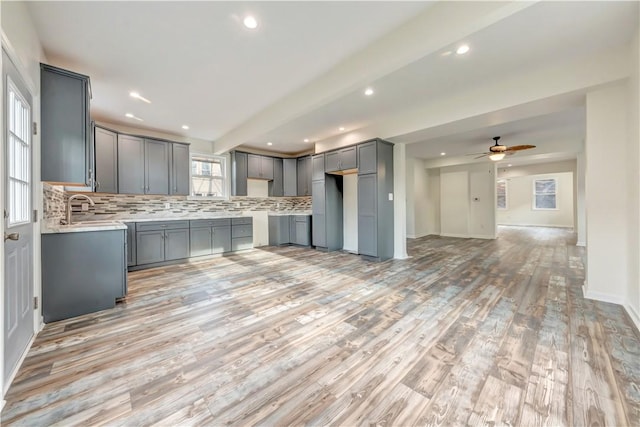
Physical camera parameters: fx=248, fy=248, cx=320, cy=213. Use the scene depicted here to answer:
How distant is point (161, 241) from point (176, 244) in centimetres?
26

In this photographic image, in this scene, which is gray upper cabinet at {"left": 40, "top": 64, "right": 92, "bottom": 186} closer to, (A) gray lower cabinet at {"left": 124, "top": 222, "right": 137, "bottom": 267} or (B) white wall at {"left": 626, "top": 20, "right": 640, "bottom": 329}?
(A) gray lower cabinet at {"left": 124, "top": 222, "right": 137, "bottom": 267}

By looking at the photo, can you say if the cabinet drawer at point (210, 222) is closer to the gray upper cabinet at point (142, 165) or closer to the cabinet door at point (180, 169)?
the cabinet door at point (180, 169)

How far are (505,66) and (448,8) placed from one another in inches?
56.4

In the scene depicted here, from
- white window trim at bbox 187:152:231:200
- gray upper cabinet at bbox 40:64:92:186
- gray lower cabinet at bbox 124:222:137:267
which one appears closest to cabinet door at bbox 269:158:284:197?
white window trim at bbox 187:152:231:200

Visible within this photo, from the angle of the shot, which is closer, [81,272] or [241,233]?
[81,272]

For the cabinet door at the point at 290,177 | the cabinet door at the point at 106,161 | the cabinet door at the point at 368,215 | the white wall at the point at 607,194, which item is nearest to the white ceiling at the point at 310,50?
the white wall at the point at 607,194

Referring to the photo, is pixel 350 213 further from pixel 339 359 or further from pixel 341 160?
pixel 339 359

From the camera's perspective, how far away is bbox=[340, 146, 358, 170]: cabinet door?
501 centimetres

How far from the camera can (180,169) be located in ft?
17.0

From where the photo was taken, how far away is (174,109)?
4.04 m

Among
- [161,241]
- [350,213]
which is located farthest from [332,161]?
[161,241]

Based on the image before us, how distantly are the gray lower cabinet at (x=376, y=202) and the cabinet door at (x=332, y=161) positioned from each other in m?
0.58

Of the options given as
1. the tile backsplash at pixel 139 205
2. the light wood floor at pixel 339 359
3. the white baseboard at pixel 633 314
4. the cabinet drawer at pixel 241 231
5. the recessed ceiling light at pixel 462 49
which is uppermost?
the recessed ceiling light at pixel 462 49

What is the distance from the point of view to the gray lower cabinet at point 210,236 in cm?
501
